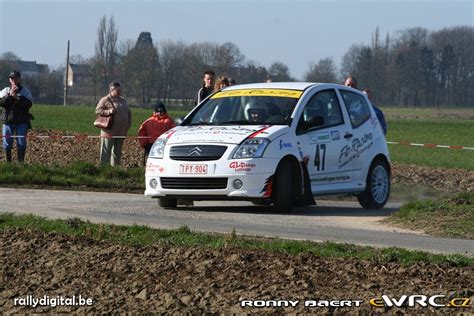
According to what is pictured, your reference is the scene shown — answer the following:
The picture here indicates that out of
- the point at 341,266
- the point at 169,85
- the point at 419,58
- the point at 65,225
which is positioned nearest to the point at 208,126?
the point at 65,225

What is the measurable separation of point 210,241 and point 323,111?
17.5ft

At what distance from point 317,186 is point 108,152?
23.7ft

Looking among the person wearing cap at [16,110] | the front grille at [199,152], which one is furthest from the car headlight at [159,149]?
the person wearing cap at [16,110]

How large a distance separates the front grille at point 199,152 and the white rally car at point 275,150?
0.04 ft

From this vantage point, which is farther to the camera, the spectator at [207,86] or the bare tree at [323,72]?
the bare tree at [323,72]

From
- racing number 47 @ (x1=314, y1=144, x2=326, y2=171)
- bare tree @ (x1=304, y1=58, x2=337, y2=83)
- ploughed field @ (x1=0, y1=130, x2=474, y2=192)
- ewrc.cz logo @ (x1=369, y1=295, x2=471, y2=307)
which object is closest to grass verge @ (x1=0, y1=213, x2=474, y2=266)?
ewrc.cz logo @ (x1=369, y1=295, x2=471, y2=307)

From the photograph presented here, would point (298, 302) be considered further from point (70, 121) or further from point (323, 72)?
point (323, 72)

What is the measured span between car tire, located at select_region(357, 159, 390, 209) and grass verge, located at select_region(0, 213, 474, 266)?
5.33 metres

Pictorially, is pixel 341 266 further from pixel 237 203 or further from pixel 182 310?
pixel 237 203

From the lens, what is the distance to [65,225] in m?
11.7

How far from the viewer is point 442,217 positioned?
13367 millimetres

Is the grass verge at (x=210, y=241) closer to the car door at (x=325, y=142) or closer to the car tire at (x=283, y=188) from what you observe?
the car tire at (x=283, y=188)

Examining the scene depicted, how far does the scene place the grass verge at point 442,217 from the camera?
1276cm

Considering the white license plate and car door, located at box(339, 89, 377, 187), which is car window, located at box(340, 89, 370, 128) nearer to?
car door, located at box(339, 89, 377, 187)
